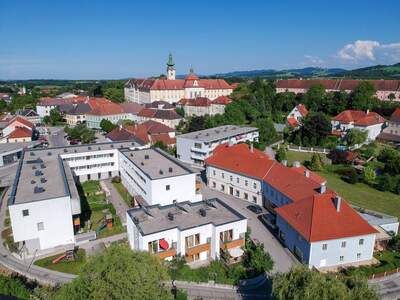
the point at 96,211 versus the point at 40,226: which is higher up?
the point at 40,226

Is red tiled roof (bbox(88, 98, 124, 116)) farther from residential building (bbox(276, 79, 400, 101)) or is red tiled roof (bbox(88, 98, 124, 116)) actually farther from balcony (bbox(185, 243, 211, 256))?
balcony (bbox(185, 243, 211, 256))

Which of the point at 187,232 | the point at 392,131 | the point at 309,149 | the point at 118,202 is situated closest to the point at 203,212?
the point at 187,232

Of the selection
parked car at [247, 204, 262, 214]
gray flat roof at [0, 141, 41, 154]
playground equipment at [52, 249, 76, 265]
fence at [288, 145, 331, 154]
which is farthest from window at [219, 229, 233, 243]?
gray flat roof at [0, 141, 41, 154]

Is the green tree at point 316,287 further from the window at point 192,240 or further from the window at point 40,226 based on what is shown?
the window at point 40,226

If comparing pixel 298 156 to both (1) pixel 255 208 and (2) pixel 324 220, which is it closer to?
(1) pixel 255 208

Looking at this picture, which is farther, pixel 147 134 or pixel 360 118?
pixel 360 118

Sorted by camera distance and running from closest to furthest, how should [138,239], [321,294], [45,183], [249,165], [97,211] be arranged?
[321,294], [138,239], [45,183], [97,211], [249,165]

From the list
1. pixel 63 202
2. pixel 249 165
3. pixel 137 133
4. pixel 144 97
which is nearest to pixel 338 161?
pixel 249 165

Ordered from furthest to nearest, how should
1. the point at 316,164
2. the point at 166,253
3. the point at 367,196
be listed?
the point at 316,164, the point at 367,196, the point at 166,253

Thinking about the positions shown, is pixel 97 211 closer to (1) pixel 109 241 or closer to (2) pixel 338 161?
(1) pixel 109 241
